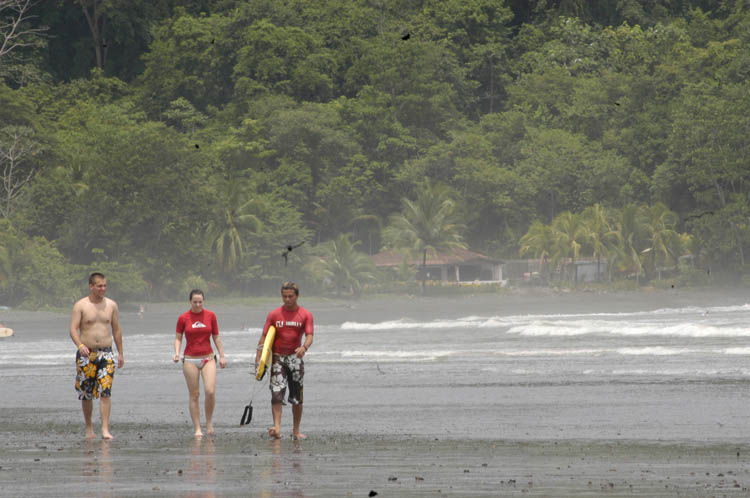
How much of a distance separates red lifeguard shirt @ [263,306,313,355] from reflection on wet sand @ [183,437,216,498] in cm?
108

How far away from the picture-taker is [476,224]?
80250 millimetres

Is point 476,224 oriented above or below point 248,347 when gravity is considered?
above

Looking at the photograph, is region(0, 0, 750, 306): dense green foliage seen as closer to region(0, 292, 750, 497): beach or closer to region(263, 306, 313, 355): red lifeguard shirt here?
region(0, 292, 750, 497): beach

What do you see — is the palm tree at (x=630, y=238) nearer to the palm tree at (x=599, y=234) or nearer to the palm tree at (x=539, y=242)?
the palm tree at (x=599, y=234)

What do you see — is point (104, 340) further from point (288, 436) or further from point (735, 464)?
point (735, 464)

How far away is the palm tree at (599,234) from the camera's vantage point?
7231 centimetres

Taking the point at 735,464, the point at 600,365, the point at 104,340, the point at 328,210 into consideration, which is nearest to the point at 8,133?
the point at 328,210

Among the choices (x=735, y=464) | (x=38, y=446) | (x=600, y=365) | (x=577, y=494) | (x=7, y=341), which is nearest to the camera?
(x=577, y=494)

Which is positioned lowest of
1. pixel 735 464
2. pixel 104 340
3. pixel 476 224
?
pixel 735 464

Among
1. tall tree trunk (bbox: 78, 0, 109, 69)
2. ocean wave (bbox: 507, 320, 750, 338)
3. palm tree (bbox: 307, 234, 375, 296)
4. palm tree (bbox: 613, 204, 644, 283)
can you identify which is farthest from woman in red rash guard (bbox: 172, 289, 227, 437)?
tall tree trunk (bbox: 78, 0, 109, 69)

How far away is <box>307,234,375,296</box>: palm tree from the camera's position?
2741 inches

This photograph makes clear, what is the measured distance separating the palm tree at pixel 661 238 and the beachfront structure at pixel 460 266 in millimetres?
10060

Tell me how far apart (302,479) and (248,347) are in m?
21.8

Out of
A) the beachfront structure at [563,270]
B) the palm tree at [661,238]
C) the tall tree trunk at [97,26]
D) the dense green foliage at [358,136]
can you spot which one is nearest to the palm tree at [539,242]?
the dense green foliage at [358,136]
